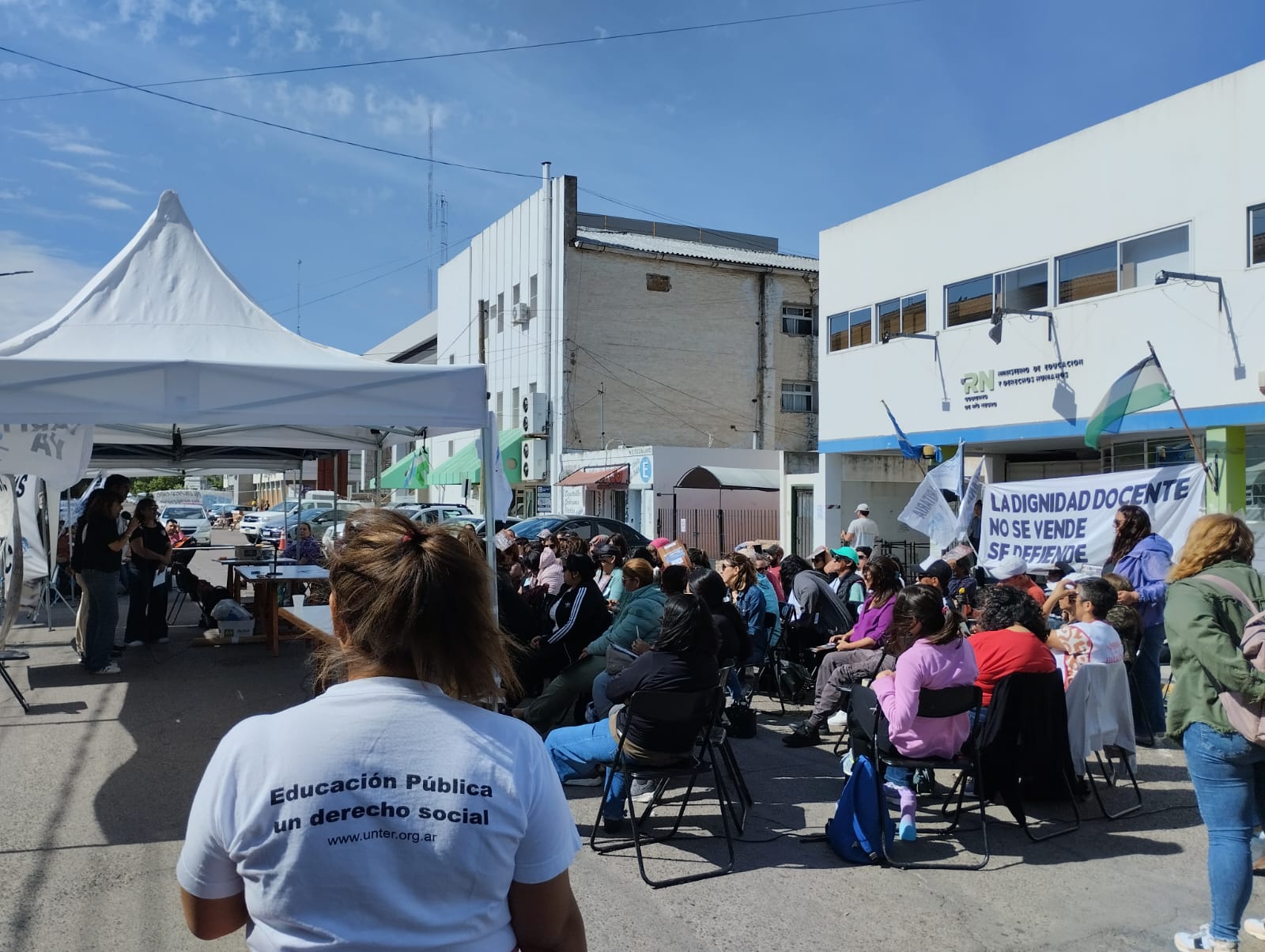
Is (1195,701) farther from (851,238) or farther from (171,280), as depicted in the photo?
(851,238)

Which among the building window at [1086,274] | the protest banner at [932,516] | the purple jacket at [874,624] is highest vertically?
the building window at [1086,274]

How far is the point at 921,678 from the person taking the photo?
4.99 metres

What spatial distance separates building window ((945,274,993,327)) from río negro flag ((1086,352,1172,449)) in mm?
4693

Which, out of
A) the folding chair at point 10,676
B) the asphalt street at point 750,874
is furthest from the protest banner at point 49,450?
the asphalt street at point 750,874

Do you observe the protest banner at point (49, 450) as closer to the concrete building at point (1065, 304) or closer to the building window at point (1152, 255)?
the concrete building at point (1065, 304)

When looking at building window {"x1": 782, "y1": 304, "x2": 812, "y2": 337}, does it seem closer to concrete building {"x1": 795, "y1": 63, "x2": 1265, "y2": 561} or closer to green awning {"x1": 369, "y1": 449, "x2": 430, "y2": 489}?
concrete building {"x1": 795, "y1": 63, "x2": 1265, "y2": 561}

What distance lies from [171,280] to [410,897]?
271 inches

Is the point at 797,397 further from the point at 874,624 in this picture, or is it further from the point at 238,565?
the point at 874,624

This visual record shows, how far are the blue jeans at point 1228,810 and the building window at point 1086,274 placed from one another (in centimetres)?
1194

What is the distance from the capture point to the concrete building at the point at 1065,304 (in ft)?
40.0

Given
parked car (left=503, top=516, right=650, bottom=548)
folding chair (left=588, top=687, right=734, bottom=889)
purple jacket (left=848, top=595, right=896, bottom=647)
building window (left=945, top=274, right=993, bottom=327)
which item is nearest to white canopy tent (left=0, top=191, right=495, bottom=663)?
folding chair (left=588, top=687, right=734, bottom=889)

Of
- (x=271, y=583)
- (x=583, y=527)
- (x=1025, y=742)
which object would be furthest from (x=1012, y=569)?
(x=583, y=527)

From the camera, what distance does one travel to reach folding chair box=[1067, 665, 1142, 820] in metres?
5.64

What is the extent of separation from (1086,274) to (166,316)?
1280 centimetres
